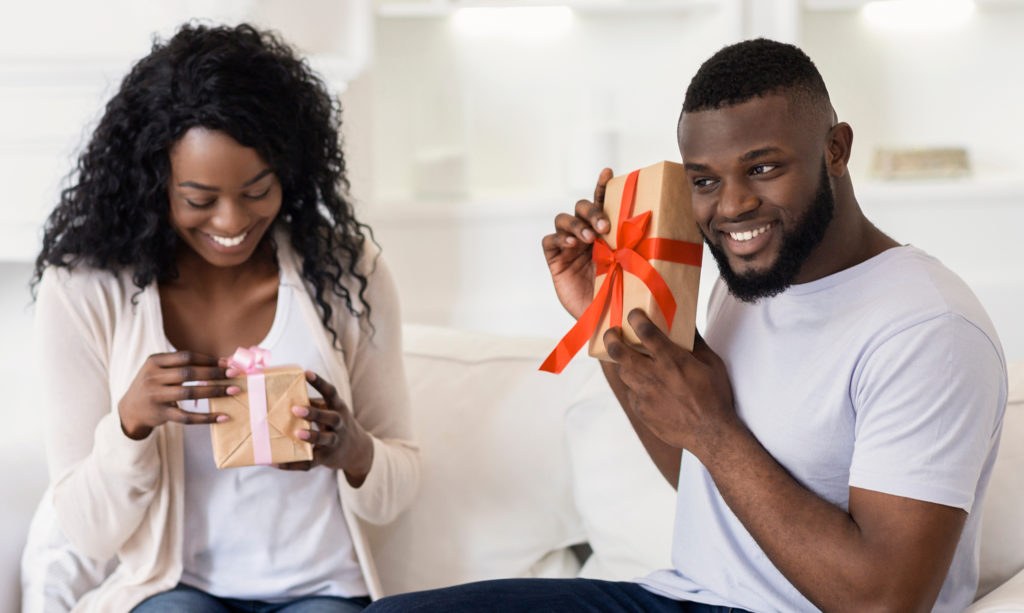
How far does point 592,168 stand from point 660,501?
1043 millimetres

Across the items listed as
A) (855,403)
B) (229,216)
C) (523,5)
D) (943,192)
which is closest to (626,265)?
(855,403)

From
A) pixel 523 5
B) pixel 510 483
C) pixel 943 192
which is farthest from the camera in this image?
pixel 943 192

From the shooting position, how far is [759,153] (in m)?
1.03

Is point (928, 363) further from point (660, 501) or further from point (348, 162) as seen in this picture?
point (348, 162)

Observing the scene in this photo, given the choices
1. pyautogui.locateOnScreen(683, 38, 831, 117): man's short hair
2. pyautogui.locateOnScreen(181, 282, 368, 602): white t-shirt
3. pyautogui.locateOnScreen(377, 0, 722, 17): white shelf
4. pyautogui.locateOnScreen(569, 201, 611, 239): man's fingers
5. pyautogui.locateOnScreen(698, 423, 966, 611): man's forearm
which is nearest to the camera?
pyautogui.locateOnScreen(698, 423, 966, 611): man's forearm

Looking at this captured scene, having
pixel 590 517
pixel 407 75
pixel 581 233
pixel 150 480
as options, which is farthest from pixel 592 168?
pixel 150 480

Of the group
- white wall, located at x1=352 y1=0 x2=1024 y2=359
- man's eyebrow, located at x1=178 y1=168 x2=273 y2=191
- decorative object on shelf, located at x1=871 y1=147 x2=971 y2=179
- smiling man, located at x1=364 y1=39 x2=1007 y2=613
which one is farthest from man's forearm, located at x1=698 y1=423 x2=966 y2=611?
decorative object on shelf, located at x1=871 y1=147 x2=971 y2=179

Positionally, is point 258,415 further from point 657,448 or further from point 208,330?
point 657,448

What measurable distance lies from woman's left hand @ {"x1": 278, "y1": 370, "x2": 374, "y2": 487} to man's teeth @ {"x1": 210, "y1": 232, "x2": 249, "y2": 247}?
8.5 inches

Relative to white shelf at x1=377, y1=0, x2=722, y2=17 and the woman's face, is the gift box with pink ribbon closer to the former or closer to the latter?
the woman's face

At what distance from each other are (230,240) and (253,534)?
1.40 feet

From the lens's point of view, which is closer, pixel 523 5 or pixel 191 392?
pixel 191 392

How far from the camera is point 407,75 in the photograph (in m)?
2.44

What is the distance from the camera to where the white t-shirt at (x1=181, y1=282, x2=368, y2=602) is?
1.44 metres
